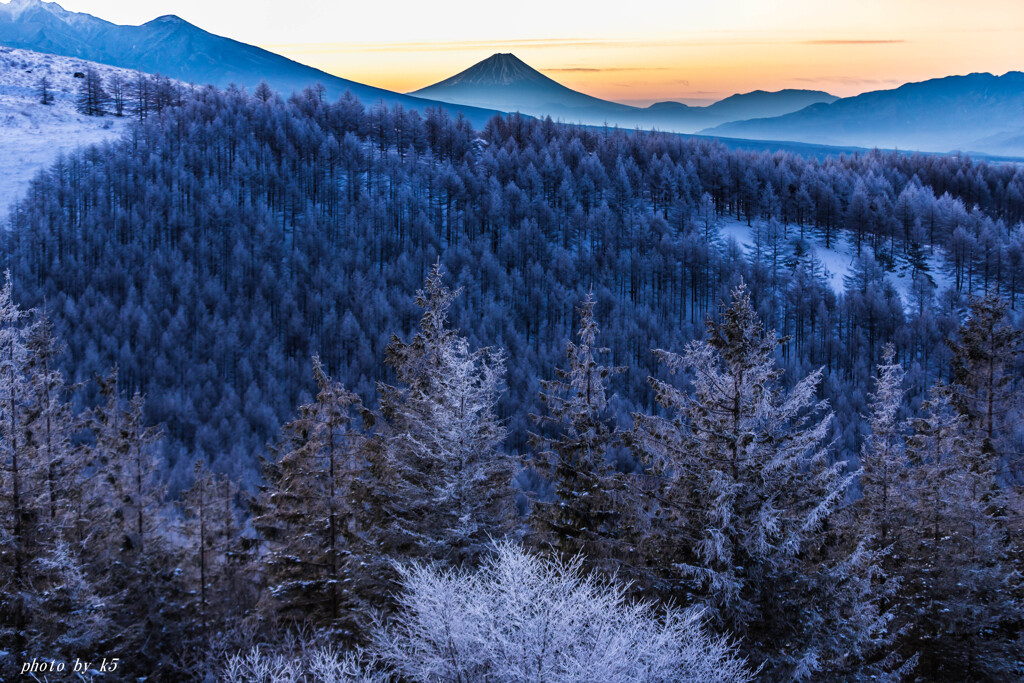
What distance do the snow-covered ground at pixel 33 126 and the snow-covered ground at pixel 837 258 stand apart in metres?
135

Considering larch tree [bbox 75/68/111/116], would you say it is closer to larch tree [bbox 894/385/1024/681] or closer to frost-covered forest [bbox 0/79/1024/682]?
frost-covered forest [bbox 0/79/1024/682]

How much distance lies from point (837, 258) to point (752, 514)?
14336cm

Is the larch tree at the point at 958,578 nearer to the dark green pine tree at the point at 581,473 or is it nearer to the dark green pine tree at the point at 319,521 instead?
the dark green pine tree at the point at 581,473

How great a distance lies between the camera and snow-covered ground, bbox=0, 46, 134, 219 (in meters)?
138

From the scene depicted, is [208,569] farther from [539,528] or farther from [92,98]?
[92,98]

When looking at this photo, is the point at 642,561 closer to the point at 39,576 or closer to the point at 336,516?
the point at 336,516

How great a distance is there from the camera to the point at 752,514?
13.2 m

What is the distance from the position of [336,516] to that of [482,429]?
4939mm

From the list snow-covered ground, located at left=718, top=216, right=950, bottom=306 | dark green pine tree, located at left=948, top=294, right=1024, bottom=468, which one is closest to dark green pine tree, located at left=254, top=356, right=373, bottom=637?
dark green pine tree, located at left=948, top=294, right=1024, bottom=468

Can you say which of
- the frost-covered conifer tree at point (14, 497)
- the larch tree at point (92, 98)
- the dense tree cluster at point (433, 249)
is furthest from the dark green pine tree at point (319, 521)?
the larch tree at point (92, 98)

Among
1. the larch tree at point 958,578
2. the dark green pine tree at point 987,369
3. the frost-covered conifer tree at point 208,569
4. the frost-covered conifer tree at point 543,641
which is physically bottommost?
the frost-covered conifer tree at point 208,569

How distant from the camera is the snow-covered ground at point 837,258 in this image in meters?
133

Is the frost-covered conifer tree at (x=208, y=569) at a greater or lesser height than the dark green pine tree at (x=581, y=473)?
lesser

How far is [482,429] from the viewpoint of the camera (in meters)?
17.6
